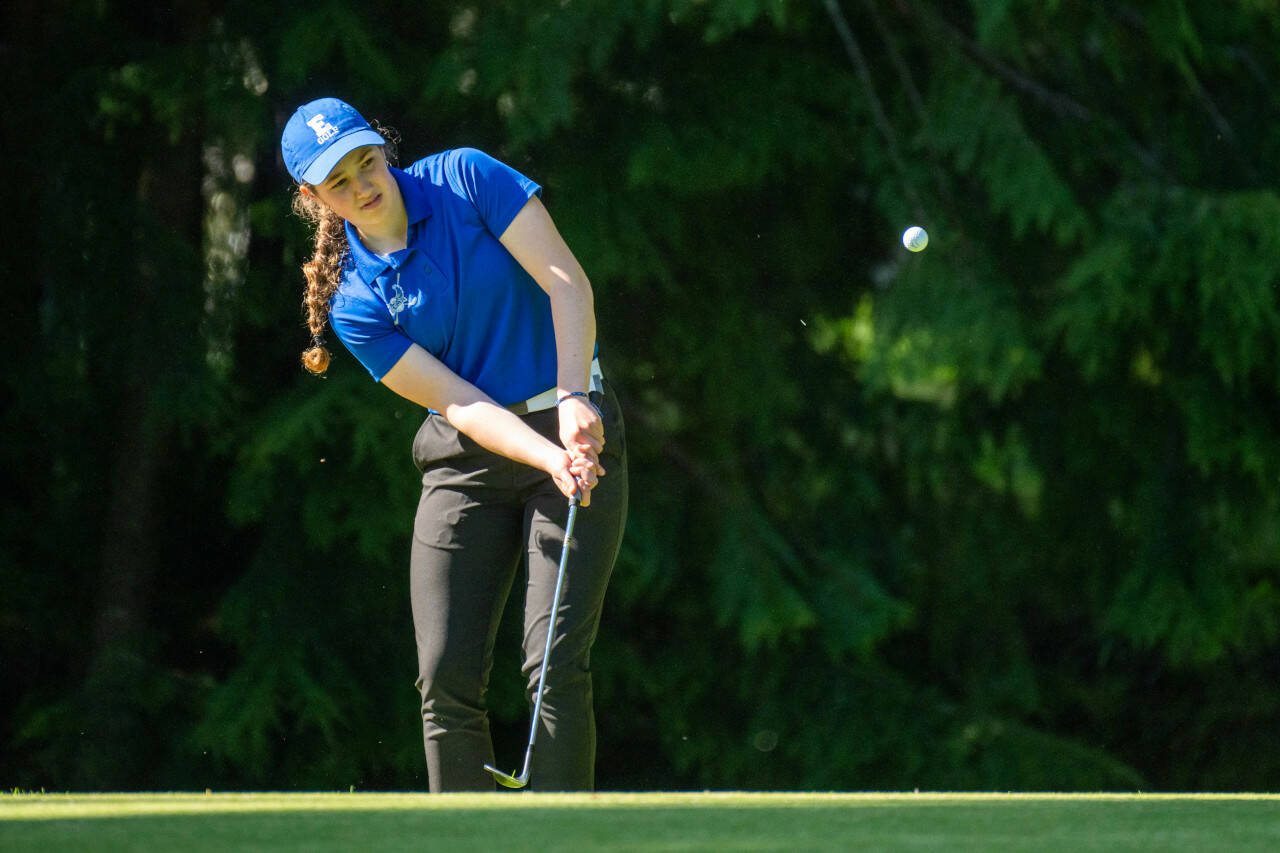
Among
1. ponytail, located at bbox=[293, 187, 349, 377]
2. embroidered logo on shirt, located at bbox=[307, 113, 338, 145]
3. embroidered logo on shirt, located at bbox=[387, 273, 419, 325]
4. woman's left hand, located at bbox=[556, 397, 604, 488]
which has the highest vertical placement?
embroidered logo on shirt, located at bbox=[307, 113, 338, 145]

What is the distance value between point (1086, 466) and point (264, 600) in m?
3.43

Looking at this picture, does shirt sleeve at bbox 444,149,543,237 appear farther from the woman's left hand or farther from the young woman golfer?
the woman's left hand

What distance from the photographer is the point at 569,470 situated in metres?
2.73

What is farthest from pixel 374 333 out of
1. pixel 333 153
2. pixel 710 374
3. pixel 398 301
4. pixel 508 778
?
pixel 710 374

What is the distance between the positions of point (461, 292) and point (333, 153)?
0.35 m

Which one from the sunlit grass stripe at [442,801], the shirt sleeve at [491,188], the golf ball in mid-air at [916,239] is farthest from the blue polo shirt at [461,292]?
the golf ball in mid-air at [916,239]

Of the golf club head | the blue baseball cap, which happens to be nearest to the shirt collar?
the blue baseball cap

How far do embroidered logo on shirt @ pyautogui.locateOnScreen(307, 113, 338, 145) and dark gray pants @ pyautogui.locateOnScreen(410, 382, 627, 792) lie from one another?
22.8 inches

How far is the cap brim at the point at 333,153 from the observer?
2777 mm

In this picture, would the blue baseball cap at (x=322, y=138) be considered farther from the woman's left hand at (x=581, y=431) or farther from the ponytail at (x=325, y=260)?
the woman's left hand at (x=581, y=431)

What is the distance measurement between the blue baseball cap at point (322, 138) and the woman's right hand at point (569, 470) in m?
0.68

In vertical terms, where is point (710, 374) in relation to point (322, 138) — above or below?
below

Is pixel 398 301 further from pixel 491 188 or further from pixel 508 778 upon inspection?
pixel 508 778

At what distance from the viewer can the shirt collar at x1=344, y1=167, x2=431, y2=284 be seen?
2924 millimetres
